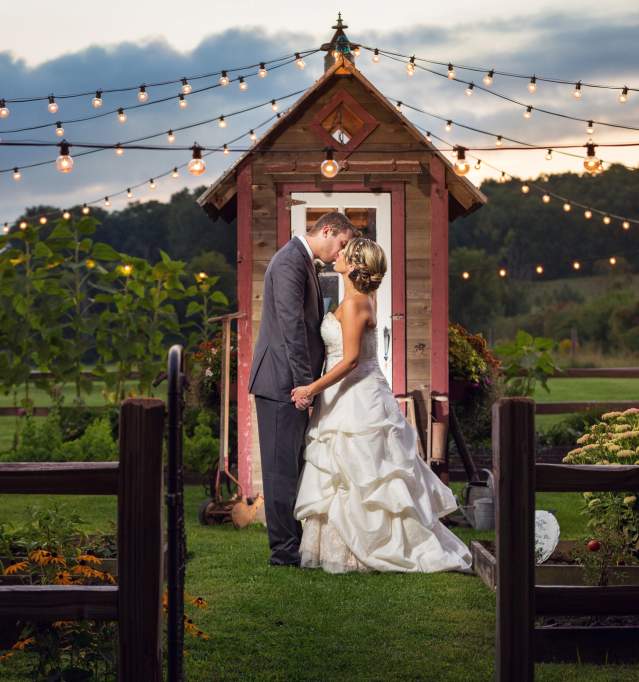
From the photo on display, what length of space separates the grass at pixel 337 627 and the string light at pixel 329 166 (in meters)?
3.02

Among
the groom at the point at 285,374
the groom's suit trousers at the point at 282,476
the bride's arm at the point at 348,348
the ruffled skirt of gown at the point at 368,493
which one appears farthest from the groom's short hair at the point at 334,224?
the groom's suit trousers at the point at 282,476

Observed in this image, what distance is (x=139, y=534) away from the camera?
3242mm

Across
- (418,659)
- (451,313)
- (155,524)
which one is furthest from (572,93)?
(451,313)

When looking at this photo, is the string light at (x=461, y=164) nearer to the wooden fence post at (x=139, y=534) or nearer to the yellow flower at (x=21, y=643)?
the yellow flower at (x=21, y=643)

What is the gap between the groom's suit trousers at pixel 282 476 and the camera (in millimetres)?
7047

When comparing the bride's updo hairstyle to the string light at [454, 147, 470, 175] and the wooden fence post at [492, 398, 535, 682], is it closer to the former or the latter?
the string light at [454, 147, 470, 175]

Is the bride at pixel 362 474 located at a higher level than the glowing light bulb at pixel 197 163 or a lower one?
lower

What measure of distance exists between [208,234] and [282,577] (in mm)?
34219

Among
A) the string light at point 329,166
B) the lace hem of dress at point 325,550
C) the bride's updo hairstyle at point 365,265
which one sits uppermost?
the string light at point 329,166

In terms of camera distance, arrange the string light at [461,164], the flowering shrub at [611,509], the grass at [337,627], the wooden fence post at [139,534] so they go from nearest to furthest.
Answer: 1. the wooden fence post at [139,534]
2. the grass at [337,627]
3. the flowering shrub at [611,509]
4. the string light at [461,164]

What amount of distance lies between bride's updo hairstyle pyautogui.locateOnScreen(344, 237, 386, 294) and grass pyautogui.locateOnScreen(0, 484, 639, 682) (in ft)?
5.60

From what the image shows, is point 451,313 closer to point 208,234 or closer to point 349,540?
point 208,234

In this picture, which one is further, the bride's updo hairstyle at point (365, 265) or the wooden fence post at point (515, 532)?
the bride's updo hairstyle at point (365, 265)

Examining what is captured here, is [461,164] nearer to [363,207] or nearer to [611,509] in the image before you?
[363,207]
